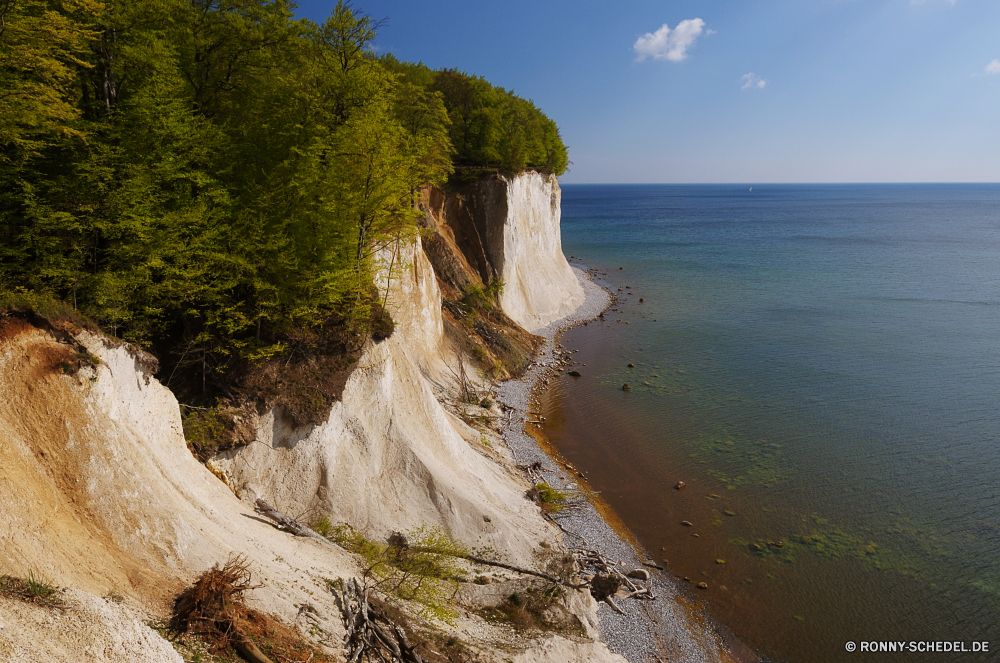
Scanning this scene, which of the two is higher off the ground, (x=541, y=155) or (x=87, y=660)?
(x=541, y=155)

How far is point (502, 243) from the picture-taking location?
42844 millimetres

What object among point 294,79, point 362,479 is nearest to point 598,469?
point 362,479

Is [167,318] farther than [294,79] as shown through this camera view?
No

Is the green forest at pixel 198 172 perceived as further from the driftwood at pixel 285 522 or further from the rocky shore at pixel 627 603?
the rocky shore at pixel 627 603

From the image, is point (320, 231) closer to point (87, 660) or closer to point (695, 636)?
point (87, 660)

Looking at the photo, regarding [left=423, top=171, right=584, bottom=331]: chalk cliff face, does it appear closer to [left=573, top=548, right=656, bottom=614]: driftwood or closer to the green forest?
the green forest

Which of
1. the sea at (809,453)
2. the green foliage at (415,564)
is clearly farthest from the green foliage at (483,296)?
the green foliage at (415,564)

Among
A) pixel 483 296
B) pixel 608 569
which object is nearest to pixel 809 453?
pixel 608 569

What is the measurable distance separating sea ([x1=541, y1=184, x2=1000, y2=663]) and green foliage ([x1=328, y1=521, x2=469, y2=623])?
8.94m

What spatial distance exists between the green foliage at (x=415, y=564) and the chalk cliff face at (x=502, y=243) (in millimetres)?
23433

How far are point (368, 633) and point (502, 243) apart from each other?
114 feet

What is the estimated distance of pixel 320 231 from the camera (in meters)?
16.6

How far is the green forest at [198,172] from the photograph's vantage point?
12562 millimetres

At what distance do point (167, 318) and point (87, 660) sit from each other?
1125 centimetres
